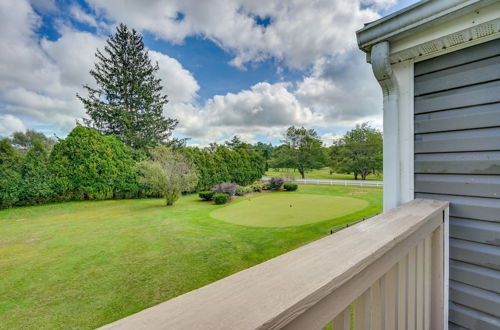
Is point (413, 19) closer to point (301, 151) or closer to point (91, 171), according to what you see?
point (91, 171)

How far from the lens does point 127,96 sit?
16766mm

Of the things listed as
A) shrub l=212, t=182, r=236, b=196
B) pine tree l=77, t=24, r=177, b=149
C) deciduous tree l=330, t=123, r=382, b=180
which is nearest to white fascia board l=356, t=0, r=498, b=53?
shrub l=212, t=182, r=236, b=196

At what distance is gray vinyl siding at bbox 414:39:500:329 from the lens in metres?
1.21

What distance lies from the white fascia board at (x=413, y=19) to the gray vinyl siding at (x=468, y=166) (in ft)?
0.92

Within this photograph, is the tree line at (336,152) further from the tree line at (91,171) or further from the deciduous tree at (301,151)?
the tree line at (91,171)

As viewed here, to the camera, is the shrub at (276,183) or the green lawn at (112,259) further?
the shrub at (276,183)

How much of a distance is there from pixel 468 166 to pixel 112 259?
531 centimetres

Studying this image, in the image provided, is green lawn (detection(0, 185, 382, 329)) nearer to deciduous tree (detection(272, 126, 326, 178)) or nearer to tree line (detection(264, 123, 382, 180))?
tree line (detection(264, 123, 382, 180))

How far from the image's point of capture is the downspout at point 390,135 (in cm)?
148

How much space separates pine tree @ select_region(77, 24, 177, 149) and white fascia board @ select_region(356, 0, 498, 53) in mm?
17087

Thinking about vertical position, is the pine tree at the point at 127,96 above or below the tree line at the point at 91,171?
above

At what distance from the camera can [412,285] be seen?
868 mm

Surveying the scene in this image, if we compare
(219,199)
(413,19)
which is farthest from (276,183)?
(413,19)

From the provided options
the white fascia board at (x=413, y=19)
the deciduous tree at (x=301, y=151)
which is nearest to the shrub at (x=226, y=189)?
the white fascia board at (x=413, y=19)
